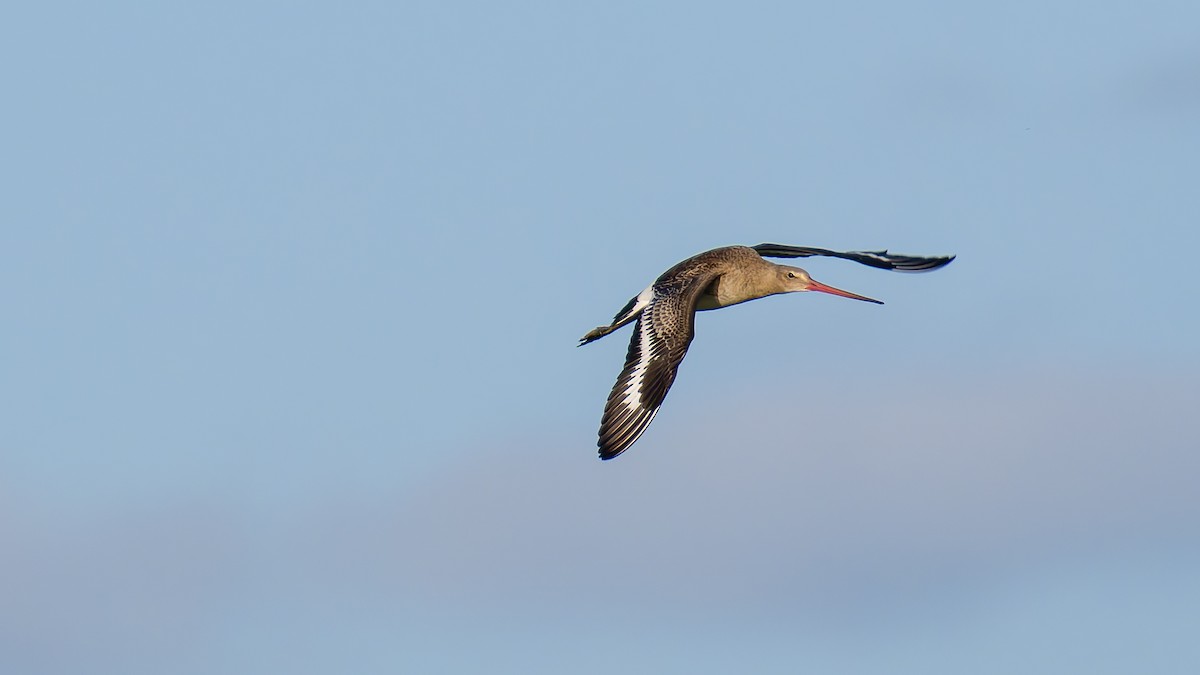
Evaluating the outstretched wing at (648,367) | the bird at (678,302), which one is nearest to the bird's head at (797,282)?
the bird at (678,302)

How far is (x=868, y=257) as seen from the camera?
102ft

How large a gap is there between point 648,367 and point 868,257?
6.49 meters

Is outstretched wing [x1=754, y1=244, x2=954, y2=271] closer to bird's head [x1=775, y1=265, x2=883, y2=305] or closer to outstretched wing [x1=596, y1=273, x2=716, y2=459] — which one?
bird's head [x1=775, y1=265, x2=883, y2=305]

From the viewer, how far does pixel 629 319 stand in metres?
27.2

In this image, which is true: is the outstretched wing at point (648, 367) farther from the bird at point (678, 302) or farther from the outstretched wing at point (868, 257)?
the outstretched wing at point (868, 257)

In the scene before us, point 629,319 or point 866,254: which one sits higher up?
point 866,254

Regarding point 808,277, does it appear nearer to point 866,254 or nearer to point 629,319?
point 866,254

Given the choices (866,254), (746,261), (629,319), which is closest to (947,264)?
(866,254)

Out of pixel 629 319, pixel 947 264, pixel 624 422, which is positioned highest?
pixel 947 264

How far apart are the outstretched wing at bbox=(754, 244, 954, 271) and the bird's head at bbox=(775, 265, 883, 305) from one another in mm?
902

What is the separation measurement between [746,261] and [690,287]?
2161 millimetres

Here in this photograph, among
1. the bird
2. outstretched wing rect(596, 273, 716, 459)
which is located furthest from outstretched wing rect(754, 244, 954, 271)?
outstretched wing rect(596, 273, 716, 459)

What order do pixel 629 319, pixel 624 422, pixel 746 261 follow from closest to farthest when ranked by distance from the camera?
pixel 624 422, pixel 629 319, pixel 746 261

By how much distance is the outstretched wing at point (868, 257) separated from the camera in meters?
30.9
